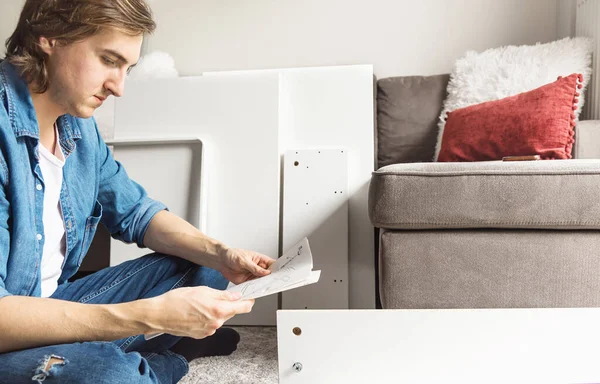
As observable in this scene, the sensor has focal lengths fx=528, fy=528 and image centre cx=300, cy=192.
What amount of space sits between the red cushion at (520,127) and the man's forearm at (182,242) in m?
0.92

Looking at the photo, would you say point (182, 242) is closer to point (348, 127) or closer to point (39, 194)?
point (39, 194)

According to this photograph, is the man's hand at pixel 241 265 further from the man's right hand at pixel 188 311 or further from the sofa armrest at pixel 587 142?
the sofa armrest at pixel 587 142

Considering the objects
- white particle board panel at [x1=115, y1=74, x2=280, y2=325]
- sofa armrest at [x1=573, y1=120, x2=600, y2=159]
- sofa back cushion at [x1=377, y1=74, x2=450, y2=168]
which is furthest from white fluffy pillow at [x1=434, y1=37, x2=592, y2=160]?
white particle board panel at [x1=115, y1=74, x2=280, y2=325]

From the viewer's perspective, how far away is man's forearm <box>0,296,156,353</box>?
0.65 m

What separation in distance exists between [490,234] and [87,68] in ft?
2.80

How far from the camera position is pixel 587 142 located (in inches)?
60.0

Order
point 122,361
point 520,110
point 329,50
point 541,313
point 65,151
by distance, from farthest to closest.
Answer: point 329,50
point 520,110
point 65,151
point 541,313
point 122,361

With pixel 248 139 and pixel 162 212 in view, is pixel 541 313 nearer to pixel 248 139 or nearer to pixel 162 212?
pixel 162 212

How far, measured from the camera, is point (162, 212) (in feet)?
3.66

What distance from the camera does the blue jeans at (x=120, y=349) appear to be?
67cm

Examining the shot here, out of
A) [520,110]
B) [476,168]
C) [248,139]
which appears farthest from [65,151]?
[520,110]

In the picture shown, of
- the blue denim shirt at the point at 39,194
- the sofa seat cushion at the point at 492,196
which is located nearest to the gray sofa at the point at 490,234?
the sofa seat cushion at the point at 492,196

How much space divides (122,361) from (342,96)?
3.77 ft

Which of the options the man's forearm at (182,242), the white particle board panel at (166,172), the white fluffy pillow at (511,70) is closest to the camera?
the man's forearm at (182,242)
